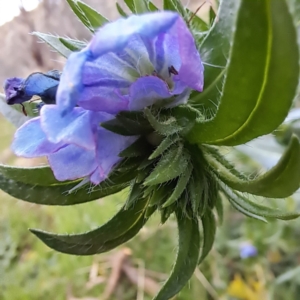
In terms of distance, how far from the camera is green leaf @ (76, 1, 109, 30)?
70 centimetres

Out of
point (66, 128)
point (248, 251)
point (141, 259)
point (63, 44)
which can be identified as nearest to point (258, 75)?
point (66, 128)

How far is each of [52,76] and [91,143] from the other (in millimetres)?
149

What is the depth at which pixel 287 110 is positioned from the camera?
50 cm

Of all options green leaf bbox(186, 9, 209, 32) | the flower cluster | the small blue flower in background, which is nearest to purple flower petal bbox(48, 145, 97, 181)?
the flower cluster

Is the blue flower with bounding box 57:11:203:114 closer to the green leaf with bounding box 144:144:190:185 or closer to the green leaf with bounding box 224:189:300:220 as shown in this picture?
the green leaf with bounding box 144:144:190:185

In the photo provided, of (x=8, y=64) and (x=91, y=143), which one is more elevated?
(x=91, y=143)

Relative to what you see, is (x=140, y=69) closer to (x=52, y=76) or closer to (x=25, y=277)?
(x=52, y=76)

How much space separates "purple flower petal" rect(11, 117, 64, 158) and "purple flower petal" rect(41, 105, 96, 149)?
56 mm

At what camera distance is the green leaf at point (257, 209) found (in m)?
0.63

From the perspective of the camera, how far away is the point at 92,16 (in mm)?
702

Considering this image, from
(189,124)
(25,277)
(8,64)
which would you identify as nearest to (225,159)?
(189,124)

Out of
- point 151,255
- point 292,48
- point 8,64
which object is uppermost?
point 292,48

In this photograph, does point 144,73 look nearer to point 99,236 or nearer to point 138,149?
point 138,149

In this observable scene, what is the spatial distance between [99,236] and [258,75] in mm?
435
